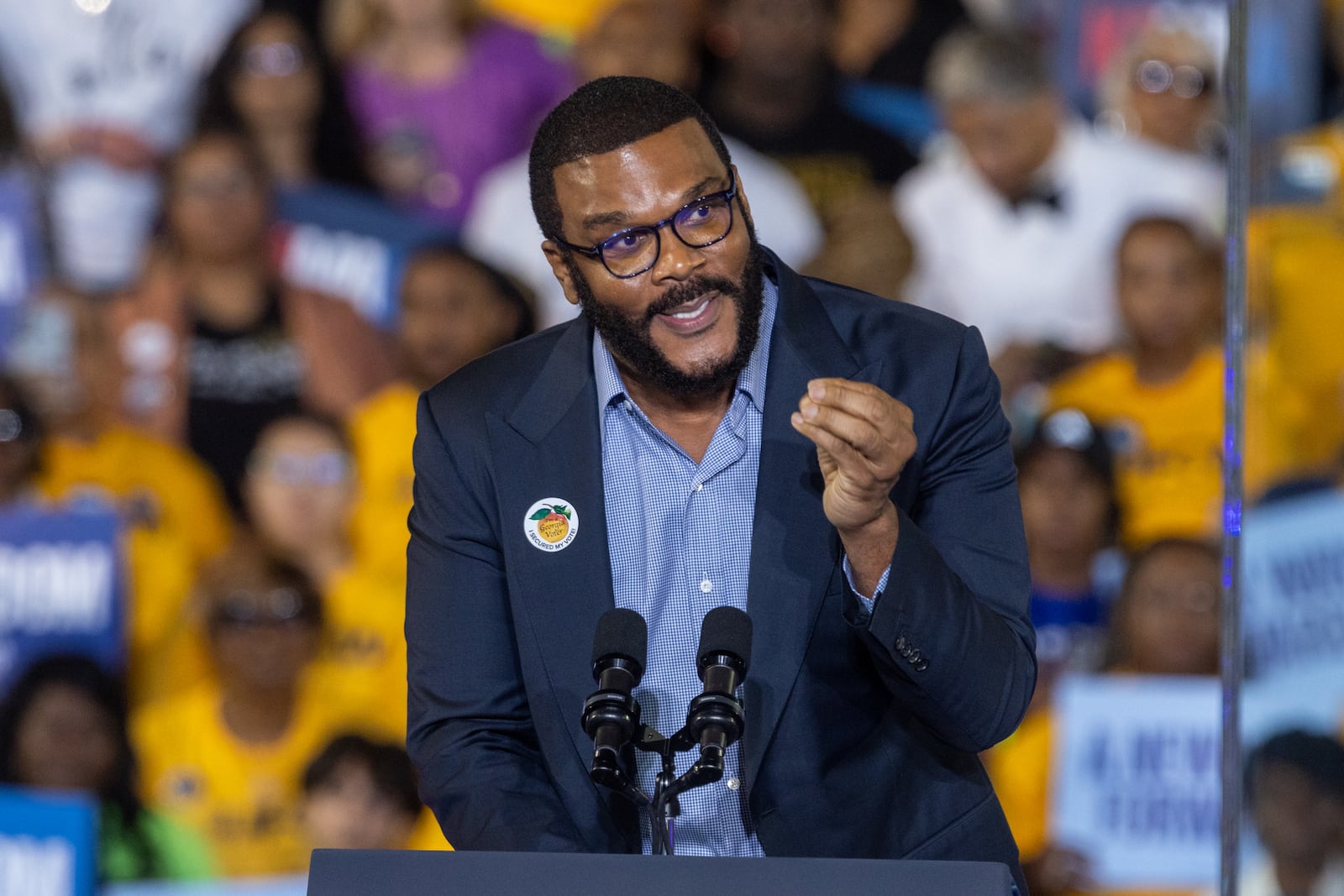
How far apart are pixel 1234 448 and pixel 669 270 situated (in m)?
0.97

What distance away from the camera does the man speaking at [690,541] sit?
215cm

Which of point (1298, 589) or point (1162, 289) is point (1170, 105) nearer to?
point (1162, 289)

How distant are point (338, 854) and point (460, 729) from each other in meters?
0.58

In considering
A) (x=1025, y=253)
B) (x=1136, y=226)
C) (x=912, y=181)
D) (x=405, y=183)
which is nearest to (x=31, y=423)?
(x=405, y=183)

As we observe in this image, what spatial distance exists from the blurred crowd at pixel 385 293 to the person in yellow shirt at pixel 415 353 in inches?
0.5

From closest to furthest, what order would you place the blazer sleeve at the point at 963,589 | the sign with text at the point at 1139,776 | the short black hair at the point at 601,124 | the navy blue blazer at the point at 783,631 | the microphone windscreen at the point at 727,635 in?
the microphone windscreen at the point at 727,635, the blazer sleeve at the point at 963,589, the navy blue blazer at the point at 783,631, the short black hair at the point at 601,124, the sign with text at the point at 1139,776

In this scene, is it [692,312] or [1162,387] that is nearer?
[692,312]

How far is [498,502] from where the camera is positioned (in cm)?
229

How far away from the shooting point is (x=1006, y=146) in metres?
5.19

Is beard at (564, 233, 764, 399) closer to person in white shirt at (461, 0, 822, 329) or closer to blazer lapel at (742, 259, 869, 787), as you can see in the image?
blazer lapel at (742, 259, 869, 787)

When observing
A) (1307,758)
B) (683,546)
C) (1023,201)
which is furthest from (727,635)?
(1023,201)

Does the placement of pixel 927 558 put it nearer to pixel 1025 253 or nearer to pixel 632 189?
pixel 632 189

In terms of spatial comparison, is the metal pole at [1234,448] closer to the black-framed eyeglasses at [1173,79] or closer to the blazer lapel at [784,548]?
the blazer lapel at [784,548]

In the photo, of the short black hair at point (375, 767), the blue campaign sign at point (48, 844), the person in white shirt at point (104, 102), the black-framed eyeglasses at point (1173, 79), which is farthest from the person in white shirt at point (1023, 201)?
the blue campaign sign at point (48, 844)
